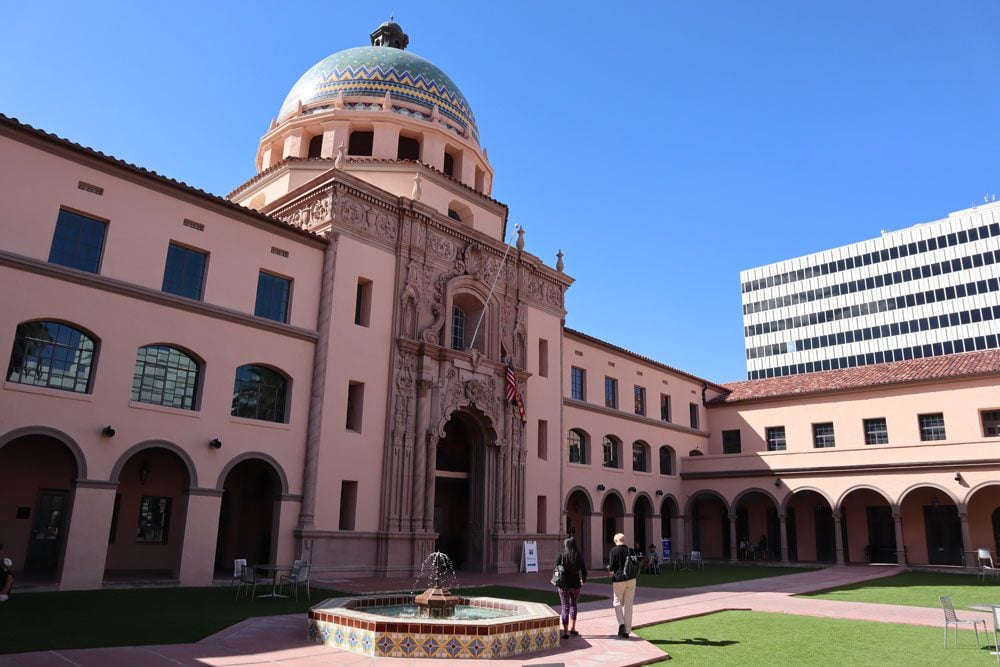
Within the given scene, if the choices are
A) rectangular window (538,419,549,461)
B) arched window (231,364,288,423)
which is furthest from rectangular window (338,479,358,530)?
rectangular window (538,419,549,461)

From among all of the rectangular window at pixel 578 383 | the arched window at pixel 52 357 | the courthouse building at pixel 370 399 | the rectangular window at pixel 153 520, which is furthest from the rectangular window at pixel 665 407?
the arched window at pixel 52 357

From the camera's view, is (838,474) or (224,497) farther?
(838,474)

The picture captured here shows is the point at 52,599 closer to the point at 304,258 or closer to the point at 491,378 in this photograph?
the point at 304,258

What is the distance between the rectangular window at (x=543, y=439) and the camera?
30.4 metres

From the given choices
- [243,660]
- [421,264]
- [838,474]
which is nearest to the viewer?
[243,660]

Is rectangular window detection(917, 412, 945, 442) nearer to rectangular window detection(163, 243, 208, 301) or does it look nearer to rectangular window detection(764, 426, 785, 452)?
rectangular window detection(764, 426, 785, 452)

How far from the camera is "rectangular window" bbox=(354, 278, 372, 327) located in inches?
950

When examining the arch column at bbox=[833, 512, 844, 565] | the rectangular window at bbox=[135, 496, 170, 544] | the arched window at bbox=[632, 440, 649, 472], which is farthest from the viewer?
the arched window at bbox=[632, 440, 649, 472]

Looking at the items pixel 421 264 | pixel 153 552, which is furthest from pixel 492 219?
pixel 153 552

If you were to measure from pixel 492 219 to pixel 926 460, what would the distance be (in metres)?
22.5

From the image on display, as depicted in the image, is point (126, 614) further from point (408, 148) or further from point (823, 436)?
point (823, 436)

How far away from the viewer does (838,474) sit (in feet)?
115

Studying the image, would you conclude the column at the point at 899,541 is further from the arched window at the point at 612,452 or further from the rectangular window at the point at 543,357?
the rectangular window at the point at 543,357

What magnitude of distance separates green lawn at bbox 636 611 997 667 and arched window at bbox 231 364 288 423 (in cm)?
1276
